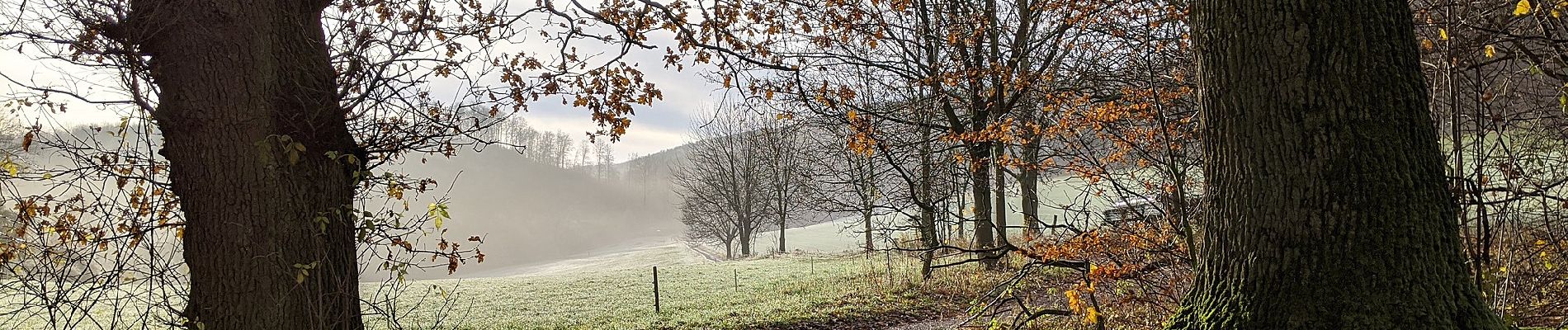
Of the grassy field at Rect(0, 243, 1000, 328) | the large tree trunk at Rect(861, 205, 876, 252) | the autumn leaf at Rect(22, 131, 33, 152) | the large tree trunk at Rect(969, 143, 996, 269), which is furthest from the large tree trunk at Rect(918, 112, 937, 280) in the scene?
the autumn leaf at Rect(22, 131, 33, 152)

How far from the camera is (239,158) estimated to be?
13.2 ft

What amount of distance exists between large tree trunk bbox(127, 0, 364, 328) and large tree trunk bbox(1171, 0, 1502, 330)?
4275mm

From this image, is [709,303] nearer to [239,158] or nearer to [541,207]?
[239,158]

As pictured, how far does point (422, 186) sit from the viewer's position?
16.5ft

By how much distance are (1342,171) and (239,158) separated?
4.72 meters

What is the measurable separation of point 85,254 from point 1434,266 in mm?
6220

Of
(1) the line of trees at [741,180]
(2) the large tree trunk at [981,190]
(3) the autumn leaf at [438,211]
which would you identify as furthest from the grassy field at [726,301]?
(1) the line of trees at [741,180]

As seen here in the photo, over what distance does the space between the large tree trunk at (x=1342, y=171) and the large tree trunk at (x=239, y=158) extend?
14.0 feet

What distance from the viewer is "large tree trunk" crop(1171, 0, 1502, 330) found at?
7.98 ft

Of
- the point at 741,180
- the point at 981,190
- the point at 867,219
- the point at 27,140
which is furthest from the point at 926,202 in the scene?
the point at 741,180

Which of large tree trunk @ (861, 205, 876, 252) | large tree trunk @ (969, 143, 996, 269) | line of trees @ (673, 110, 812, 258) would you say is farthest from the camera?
line of trees @ (673, 110, 812, 258)

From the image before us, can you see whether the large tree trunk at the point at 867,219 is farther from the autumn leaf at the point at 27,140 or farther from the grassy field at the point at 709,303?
the autumn leaf at the point at 27,140

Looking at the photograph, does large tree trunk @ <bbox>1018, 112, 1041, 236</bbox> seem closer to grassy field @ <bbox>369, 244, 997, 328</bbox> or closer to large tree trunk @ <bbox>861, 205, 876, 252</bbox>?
grassy field @ <bbox>369, 244, 997, 328</bbox>

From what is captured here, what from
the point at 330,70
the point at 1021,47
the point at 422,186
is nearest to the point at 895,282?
the point at 1021,47
